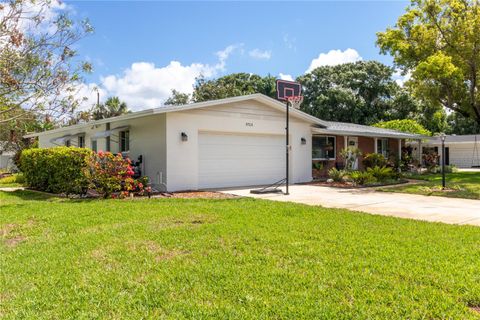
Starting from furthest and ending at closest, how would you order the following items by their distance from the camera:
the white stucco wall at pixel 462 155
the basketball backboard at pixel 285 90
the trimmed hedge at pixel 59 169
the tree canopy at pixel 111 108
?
the white stucco wall at pixel 462 155, the tree canopy at pixel 111 108, the basketball backboard at pixel 285 90, the trimmed hedge at pixel 59 169

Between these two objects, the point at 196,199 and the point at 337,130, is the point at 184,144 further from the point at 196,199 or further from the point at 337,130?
the point at 337,130

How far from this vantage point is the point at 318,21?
1581cm

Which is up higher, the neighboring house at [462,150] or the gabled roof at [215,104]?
the gabled roof at [215,104]

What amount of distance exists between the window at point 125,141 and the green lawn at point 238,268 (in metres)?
7.91

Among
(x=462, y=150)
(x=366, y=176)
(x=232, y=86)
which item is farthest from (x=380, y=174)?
(x=462, y=150)

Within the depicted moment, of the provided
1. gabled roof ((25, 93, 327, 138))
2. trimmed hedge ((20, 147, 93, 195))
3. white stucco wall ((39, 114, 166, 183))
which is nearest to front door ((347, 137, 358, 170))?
gabled roof ((25, 93, 327, 138))

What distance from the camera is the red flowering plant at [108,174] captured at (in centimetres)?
1045

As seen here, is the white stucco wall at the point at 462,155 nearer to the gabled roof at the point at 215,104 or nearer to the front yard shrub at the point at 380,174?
the front yard shrub at the point at 380,174

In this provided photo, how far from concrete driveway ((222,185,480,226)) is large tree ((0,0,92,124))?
20.4ft

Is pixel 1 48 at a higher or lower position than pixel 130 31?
lower

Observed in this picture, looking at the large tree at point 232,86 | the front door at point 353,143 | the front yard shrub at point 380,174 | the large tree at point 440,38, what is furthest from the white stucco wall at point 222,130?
the large tree at point 232,86

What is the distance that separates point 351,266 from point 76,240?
13.3 ft

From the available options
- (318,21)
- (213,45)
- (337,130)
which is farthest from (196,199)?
(213,45)

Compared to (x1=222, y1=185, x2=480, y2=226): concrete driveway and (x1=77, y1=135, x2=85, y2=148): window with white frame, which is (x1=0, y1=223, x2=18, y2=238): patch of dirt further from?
(x1=77, y1=135, x2=85, y2=148): window with white frame
